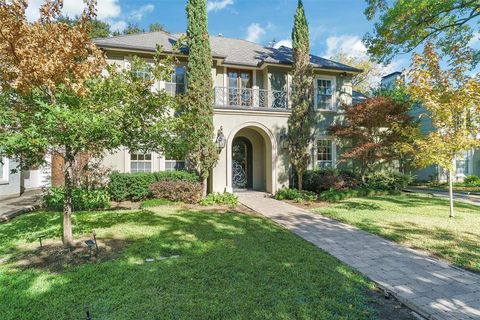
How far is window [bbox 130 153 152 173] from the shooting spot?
1259 cm

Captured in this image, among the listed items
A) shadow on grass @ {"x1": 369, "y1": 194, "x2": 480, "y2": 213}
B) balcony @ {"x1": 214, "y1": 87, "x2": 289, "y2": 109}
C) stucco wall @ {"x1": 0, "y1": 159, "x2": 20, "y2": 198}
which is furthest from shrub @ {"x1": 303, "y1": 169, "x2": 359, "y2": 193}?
stucco wall @ {"x1": 0, "y1": 159, "x2": 20, "y2": 198}

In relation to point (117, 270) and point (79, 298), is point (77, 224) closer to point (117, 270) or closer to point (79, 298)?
point (117, 270)

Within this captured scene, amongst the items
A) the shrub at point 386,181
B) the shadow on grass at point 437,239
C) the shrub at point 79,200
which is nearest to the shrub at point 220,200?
the shrub at point 79,200

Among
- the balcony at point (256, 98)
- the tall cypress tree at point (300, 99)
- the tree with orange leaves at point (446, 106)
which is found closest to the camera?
the tree with orange leaves at point (446, 106)

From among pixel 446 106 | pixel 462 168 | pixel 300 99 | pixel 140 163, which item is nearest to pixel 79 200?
pixel 140 163

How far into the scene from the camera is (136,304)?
3.48m

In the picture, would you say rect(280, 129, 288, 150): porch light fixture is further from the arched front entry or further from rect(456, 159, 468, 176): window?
rect(456, 159, 468, 176): window

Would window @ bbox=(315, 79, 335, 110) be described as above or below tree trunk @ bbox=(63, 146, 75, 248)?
above

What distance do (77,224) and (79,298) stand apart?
14.9ft

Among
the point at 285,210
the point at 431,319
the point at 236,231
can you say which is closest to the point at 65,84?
the point at 236,231

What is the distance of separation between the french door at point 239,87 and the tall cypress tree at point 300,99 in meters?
2.54

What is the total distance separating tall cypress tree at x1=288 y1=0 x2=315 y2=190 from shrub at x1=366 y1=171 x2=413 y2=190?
447cm

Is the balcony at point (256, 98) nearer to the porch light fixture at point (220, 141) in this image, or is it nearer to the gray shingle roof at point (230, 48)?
the gray shingle roof at point (230, 48)

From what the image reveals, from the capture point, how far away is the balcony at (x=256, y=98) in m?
14.1
